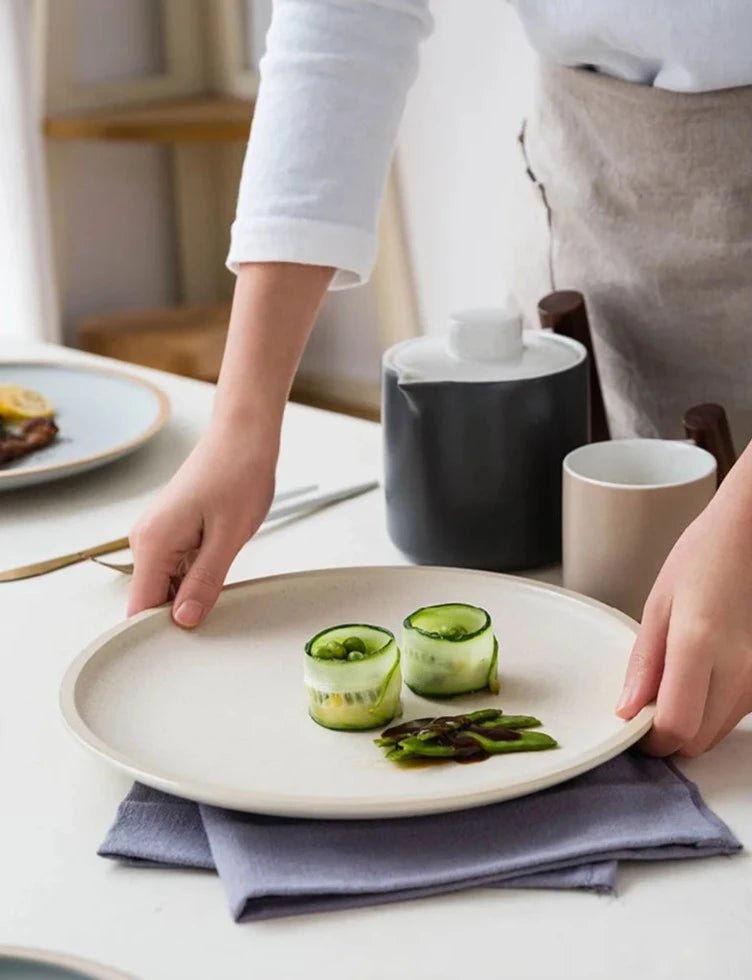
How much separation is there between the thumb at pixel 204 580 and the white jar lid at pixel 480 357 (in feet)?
0.55

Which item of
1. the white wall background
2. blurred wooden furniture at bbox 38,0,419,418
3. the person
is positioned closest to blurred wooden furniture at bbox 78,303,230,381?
blurred wooden furniture at bbox 38,0,419,418

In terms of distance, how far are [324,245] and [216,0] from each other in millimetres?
2631

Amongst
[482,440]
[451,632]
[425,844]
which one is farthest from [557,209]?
[425,844]

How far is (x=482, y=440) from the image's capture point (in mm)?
996

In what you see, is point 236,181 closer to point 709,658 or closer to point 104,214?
point 104,214

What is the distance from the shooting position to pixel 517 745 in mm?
743

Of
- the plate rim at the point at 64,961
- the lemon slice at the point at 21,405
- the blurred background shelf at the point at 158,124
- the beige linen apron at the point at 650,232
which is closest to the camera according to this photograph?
the plate rim at the point at 64,961

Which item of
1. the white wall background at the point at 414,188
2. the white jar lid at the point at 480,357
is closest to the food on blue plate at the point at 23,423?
the white jar lid at the point at 480,357

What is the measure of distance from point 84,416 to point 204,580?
0.52 m

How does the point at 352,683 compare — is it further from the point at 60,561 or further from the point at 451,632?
the point at 60,561

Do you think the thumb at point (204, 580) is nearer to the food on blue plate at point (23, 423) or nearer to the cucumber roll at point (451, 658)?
the cucumber roll at point (451, 658)

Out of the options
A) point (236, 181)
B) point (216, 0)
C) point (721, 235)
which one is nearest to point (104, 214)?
point (236, 181)

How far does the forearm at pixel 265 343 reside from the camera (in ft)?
3.40

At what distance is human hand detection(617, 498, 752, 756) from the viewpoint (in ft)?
2.41
